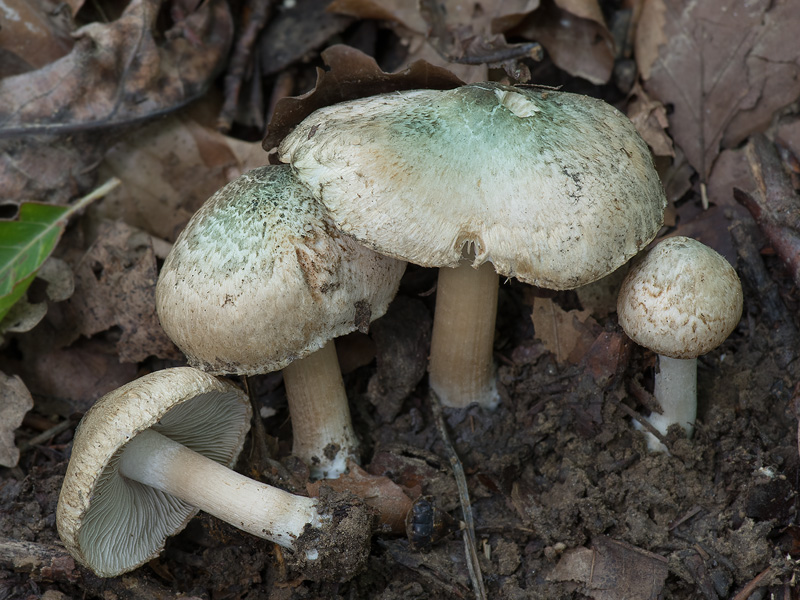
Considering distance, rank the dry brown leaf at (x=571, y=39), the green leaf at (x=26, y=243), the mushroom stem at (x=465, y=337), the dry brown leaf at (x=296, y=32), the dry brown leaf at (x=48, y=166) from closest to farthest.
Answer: the mushroom stem at (x=465, y=337) → the green leaf at (x=26, y=243) → the dry brown leaf at (x=48, y=166) → the dry brown leaf at (x=571, y=39) → the dry brown leaf at (x=296, y=32)

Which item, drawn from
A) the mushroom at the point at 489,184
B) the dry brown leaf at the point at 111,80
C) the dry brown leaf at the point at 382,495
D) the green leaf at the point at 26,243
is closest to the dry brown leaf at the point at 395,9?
the dry brown leaf at the point at 111,80

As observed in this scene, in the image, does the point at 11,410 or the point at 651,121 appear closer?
the point at 11,410

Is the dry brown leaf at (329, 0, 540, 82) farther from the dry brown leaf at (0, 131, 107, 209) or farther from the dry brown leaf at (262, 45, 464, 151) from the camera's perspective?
the dry brown leaf at (0, 131, 107, 209)

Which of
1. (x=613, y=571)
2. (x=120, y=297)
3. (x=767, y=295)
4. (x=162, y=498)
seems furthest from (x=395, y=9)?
(x=613, y=571)

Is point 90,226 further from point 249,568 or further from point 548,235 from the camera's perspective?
point 548,235

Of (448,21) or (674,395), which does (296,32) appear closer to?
(448,21)

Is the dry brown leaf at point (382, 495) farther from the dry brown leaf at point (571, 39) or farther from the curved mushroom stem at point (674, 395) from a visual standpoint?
the dry brown leaf at point (571, 39)

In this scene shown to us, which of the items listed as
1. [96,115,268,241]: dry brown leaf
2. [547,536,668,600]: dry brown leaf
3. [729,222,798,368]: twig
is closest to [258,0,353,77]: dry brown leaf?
[96,115,268,241]: dry brown leaf
